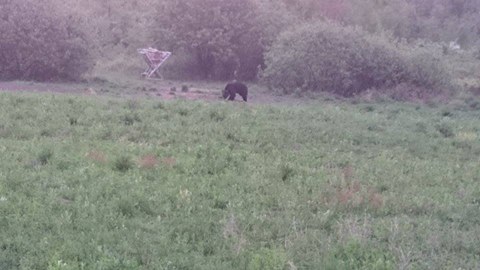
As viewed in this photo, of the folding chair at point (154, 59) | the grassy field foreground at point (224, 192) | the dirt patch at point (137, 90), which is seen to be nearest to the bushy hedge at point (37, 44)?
the dirt patch at point (137, 90)

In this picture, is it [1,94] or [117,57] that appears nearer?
[1,94]

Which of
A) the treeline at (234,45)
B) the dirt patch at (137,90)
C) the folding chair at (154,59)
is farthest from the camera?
the folding chair at (154,59)

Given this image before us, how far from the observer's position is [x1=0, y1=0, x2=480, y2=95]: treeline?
22.3 metres

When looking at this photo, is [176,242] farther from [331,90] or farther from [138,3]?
[138,3]

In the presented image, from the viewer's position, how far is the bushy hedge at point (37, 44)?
72.4 ft

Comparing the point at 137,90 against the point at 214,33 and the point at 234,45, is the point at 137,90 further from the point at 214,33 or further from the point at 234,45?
the point at 234,45

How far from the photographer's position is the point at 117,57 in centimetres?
3244

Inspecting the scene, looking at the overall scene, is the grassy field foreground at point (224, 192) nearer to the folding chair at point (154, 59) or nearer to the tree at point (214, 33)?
the folding chair at point (154, 59)

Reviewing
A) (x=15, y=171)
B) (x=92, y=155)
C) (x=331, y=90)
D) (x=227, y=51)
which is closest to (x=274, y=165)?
(x=92, y=155)

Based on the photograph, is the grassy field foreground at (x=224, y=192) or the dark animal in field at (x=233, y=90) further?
the dark animal in field at (x=233, y=90)

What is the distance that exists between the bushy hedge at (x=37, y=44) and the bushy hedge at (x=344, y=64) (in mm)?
7035

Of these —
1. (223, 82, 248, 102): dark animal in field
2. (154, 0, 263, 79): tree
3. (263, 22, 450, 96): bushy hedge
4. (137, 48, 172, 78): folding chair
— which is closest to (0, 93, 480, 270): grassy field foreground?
(223, 82, 248, 102): dark animal in field

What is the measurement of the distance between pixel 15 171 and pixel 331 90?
1609 cm

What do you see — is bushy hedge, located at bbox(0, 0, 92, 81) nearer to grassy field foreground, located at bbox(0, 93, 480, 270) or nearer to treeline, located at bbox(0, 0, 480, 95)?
treeline, located at bbox(0, 0, 480, 95)
